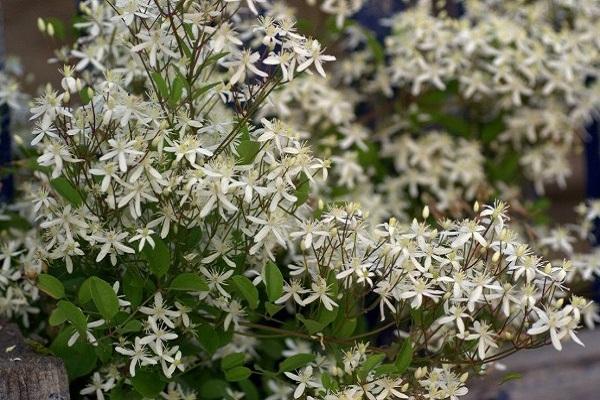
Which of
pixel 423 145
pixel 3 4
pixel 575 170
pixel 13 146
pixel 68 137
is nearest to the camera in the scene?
pixel 68 137

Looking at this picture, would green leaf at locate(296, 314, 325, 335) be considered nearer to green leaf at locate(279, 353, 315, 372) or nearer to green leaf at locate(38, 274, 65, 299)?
green leaf at locate(279, 353, 315, 372)

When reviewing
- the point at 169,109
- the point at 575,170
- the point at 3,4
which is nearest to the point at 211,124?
the point at 169,109

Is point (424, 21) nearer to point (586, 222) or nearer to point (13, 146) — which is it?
point (586, 222)

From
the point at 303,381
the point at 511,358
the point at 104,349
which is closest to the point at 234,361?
the point at 303,381

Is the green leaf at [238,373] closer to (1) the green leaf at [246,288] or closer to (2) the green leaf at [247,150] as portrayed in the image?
(1) the green leaf at [246,288]

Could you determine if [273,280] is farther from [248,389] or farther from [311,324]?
[248,389]

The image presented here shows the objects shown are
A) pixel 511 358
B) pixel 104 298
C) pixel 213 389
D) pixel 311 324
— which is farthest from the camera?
pixel 511 358
